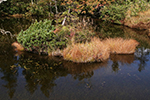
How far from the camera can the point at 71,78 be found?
6.65 meters

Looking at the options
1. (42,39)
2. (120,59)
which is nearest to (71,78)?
(42,39)

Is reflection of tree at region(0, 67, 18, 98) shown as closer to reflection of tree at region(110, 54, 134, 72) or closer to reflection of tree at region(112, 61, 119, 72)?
reflection of tree at region(112, 61, 119, 72)

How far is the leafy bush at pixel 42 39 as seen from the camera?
8297mm

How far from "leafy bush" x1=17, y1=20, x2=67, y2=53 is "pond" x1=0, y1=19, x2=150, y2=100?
0.55 m

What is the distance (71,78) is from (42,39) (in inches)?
116

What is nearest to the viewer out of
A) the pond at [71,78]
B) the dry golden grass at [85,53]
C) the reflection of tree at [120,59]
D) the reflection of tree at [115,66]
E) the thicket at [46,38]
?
the pond at [71,78]

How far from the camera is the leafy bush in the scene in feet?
27.2

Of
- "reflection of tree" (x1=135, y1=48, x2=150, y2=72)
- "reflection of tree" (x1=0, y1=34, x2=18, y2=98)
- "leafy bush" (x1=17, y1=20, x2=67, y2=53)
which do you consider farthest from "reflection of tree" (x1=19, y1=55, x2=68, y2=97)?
"reflection of tree" (x1=135, y1=48, x2=150, y2=72)

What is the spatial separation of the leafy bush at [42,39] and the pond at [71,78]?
55cm

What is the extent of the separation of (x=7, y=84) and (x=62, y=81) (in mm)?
2194

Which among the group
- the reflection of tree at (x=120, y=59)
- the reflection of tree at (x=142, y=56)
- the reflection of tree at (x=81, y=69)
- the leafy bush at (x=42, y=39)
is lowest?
the reflection of tree at (x=142, y=56)

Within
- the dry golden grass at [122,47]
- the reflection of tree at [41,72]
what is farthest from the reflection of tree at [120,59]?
the reflection of tree at [41,72]

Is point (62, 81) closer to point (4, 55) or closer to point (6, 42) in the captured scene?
point (4, 55)

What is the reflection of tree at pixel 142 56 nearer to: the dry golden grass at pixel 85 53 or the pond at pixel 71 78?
the pond at pixel 71 78
